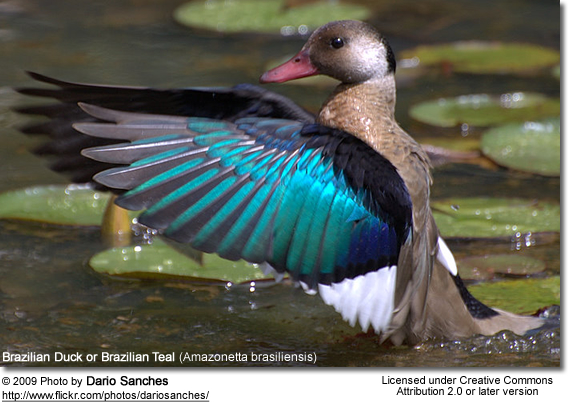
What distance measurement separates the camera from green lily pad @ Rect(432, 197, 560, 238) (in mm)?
4430

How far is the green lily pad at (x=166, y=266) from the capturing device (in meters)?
4.02

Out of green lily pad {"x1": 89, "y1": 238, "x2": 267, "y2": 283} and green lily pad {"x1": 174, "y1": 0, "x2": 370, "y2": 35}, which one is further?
green lily pad {"x1": 174, "y1": 0, "x2": 370, "y2": 35}

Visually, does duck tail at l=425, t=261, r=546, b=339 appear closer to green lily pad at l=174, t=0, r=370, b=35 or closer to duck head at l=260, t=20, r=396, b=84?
duck head at l=260, t=20, r=396, b=84

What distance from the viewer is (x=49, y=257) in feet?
14.0

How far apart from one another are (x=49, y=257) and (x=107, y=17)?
12.9 ft

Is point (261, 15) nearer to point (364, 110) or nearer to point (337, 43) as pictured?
point (337, 43)

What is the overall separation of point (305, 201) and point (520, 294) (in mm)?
1292

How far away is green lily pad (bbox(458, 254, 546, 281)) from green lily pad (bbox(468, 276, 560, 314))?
82 mm

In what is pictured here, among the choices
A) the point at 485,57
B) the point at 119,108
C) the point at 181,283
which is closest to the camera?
the point at 119,108

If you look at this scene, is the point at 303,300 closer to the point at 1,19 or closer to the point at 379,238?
the point at 379,238

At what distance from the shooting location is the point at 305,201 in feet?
10.6

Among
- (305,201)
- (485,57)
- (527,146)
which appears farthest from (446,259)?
(485,57)

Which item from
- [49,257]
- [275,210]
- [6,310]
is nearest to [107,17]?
[49,257]

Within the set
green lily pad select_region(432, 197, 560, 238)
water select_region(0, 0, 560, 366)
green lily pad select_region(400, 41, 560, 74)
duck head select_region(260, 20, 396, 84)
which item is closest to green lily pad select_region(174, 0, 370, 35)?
water select_region(0, 0, 560, 366)
